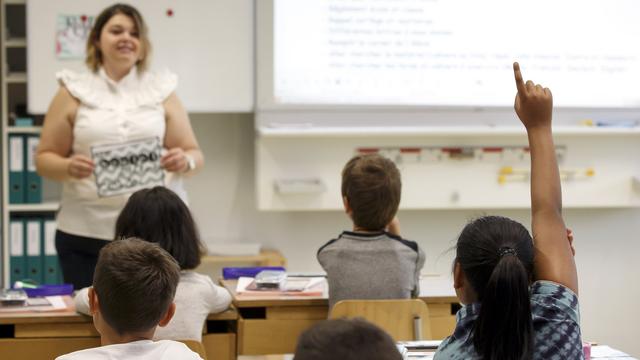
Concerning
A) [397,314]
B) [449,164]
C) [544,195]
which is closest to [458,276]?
[544,195]

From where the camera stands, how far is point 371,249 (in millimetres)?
3010

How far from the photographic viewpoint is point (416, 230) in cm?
543

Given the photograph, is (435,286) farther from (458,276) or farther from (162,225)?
(458,276)

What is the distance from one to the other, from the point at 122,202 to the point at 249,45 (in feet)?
5.16

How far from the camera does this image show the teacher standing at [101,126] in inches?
139

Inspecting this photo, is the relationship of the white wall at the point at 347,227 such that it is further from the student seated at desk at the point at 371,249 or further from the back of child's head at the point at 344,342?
the back of child's head at the point at 344,342

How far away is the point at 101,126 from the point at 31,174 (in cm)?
139

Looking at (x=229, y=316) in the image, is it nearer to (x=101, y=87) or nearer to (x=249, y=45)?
(x=101, y=87)

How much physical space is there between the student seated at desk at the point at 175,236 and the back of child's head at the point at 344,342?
62.7 inches

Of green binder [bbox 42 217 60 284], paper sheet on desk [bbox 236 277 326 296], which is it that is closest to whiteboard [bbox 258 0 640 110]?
green binder [bbox 42 217 60 284]

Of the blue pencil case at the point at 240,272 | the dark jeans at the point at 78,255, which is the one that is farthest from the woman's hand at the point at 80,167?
the blue pencil case at the point at 240,272

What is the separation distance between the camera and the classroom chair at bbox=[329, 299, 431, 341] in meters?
2.72

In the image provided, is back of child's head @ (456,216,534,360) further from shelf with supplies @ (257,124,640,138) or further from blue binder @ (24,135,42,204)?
blue binder @ (24,135,42,204)

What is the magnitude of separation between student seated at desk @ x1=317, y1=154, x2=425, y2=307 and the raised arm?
1118mm
